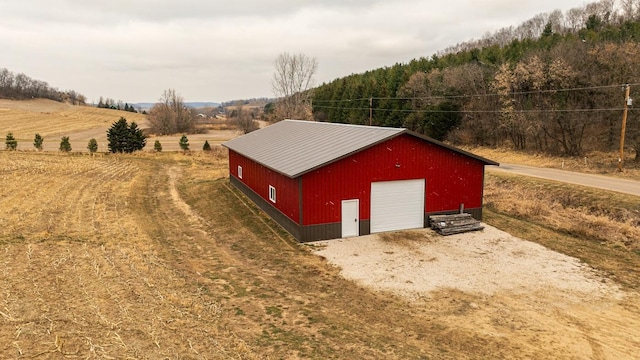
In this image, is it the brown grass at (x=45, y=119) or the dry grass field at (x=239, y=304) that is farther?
the brown grass at (x=45, y=119)

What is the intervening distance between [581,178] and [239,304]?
97.1 ft

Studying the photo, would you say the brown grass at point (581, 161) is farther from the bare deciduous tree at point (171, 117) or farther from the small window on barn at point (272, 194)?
the bare deciduous tree at point (171, 117)

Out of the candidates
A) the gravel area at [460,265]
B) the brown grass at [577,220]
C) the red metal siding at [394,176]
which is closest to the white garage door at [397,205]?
the red metal siding at [394,176]

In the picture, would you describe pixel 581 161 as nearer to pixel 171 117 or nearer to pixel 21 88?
pixel 171 117

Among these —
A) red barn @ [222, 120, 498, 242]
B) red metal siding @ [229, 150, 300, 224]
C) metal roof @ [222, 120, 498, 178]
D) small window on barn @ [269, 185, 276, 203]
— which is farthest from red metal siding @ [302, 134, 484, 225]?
small window on barn @ [269, 185, 276, 203]

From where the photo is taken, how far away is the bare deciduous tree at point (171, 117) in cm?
8944

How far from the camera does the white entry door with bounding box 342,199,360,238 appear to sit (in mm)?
19203

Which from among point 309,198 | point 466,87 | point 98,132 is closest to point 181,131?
point 98,132

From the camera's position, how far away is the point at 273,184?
22016 mm

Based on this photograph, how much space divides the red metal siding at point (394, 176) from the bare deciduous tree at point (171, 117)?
79.2m

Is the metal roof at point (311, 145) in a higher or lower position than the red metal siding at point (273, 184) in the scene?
higher

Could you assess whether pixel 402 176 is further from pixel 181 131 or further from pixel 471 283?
pixel 181 131

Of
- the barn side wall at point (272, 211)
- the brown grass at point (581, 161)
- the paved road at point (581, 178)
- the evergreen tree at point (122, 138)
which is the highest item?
the evergreen tree at point (122, 138)

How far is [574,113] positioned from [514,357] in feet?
124
